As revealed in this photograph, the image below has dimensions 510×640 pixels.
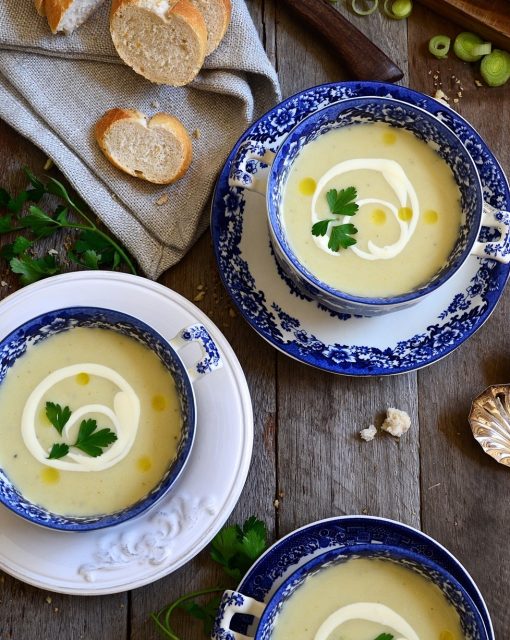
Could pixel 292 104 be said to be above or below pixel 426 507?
above

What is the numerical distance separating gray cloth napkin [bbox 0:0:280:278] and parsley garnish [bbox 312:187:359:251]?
1.11 feet

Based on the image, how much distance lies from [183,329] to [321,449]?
0.49 m

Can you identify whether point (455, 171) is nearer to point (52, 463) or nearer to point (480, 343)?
point (480, 343)

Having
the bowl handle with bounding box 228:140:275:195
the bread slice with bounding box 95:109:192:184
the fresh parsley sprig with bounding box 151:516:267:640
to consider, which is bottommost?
the fresh parsley sprig with bounding box 151:516:267:640

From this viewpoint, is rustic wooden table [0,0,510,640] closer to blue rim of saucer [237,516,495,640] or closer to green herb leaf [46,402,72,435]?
blue rim of saucer [237,516,495,640]

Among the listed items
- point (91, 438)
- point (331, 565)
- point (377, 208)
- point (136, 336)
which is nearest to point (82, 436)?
point (91, 438)

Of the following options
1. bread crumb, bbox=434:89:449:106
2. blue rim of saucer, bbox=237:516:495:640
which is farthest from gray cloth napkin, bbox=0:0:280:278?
blue rim of saucer, bbox=237:516:495:640

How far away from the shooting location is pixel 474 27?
2.14m

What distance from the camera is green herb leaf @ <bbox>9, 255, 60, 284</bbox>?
6.53ft

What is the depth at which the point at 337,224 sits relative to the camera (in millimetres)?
1870

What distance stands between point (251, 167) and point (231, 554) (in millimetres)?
819

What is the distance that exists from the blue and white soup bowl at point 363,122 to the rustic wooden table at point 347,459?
0.26 m

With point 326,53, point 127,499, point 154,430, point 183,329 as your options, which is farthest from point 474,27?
point 127,499

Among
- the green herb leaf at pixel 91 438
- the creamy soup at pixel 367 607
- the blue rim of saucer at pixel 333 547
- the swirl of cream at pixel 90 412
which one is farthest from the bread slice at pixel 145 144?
the creamy soup at pixel 367 607
